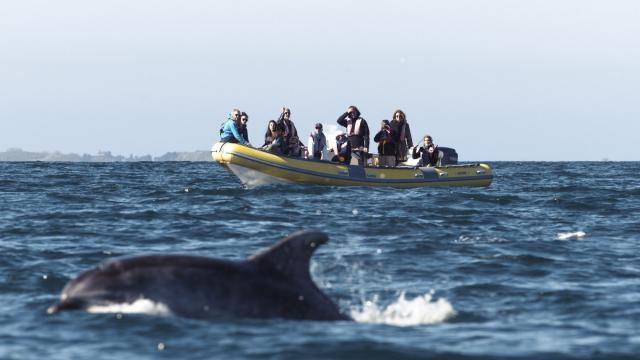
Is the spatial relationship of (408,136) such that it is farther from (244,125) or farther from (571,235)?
(571,235)

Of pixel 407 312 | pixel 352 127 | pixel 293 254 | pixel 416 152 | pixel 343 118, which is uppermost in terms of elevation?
pixel 343 118

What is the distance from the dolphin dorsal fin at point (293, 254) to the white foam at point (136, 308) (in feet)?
3.11

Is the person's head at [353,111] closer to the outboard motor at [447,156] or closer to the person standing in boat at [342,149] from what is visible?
the person standing in boat at [342,149]

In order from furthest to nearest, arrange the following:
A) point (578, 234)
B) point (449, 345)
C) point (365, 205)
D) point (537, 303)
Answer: point (365, 205), point (578, 234), point (537, 303), point (449, 345)

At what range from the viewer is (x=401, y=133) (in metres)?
31.2

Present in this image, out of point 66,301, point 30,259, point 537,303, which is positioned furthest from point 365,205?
point 66,301

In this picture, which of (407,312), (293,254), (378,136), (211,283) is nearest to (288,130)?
(378,136)

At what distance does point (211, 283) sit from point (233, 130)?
21.7 m

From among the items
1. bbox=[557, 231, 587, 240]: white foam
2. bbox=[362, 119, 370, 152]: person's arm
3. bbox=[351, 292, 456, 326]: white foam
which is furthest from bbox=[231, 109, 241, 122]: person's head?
bbox=[351, 292, 456, 326]: white foam

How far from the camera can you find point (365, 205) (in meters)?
25.1

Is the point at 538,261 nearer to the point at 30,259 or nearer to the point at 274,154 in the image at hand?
the point at 30,259

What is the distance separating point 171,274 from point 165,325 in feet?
1.55

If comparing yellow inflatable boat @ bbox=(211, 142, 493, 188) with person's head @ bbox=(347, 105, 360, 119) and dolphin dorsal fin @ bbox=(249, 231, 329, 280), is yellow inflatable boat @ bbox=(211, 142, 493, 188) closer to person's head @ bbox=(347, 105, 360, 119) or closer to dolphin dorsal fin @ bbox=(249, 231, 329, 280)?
person's head @ bbox=(347, 105, 360, 119)

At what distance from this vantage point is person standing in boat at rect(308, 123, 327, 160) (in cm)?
3073
